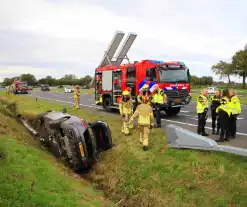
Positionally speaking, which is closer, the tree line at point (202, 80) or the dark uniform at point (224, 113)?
the dark uniform at point (224, 113)

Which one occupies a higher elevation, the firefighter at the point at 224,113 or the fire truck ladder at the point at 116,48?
the fire truck ladder at the point at 116,48

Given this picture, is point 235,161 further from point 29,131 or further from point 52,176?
point 29,131

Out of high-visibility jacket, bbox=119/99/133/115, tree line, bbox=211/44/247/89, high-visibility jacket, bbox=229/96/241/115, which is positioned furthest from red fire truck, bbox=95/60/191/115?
tree line, bbox=211/44/247/89

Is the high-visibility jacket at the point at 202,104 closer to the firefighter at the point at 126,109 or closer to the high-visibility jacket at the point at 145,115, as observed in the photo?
the high-visibility jacket at the point at 145,115

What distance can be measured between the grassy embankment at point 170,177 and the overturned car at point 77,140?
55 cm

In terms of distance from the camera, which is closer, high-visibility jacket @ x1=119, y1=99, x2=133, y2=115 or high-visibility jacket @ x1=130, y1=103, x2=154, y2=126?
high-visibility jacket @ x1=130, y1=103, x2=154, y2=126

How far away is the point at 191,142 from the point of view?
7.75 metres

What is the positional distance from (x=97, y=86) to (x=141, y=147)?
1069 centimetres

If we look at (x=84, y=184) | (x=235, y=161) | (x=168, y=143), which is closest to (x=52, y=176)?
(x=84, y=184)

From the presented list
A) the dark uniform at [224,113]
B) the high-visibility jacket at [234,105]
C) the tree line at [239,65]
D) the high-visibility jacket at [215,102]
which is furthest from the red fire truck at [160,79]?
the tree line at [239,65]

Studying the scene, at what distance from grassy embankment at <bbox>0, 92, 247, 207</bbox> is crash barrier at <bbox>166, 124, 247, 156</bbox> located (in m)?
0.16

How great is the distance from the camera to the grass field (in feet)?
17.7

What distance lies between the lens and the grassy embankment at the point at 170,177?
6020 millimetres

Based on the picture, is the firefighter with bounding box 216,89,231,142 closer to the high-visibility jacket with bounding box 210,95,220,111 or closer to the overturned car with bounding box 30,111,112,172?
the high-visibility jacket with bounding box 210,95,220,111
